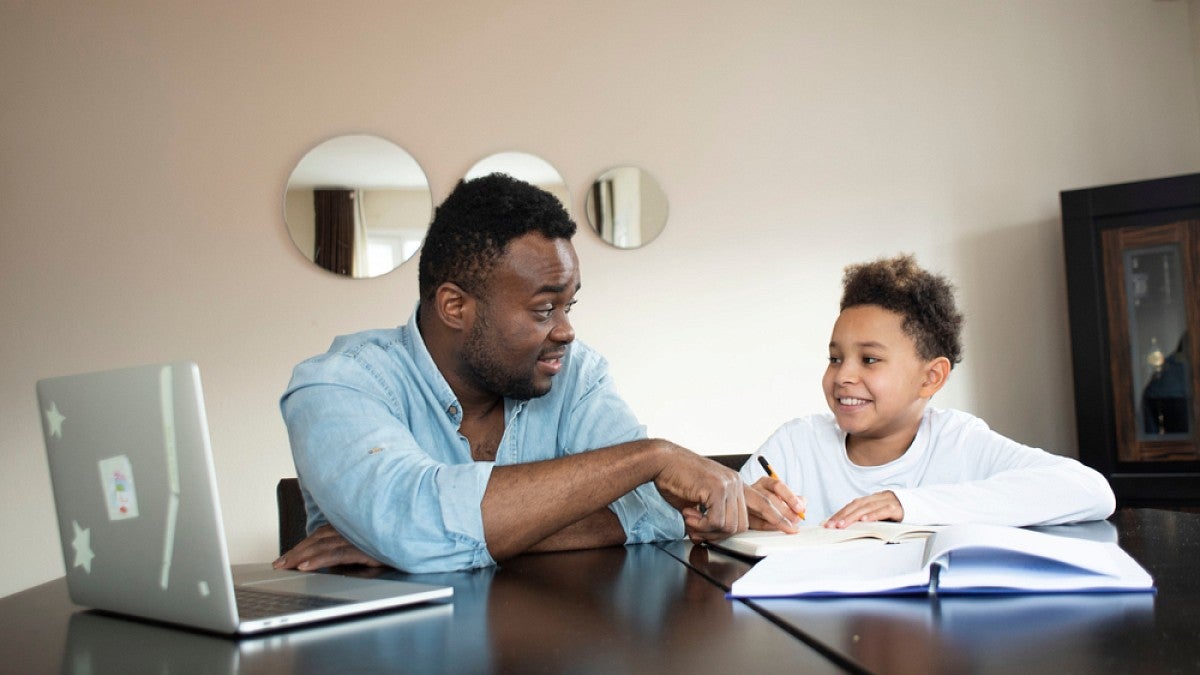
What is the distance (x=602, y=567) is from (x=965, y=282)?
3.04m

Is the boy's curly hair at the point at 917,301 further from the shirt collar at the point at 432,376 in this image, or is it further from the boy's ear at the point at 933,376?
the shirt collar at the point at 432,376

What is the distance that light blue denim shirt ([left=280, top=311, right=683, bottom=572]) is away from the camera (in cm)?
122

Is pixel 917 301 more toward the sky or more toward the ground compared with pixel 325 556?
more toward the sky

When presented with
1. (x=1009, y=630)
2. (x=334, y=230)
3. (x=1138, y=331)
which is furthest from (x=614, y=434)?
(x=1138, y=331)

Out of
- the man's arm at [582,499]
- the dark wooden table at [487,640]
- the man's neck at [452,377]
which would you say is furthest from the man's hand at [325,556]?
the man's neck at [452,377]

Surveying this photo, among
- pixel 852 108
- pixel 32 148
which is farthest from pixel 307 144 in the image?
pixel 852 108

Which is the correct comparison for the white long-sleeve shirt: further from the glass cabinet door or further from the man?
the glass cabinet door

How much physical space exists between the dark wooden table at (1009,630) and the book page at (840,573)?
13 mm

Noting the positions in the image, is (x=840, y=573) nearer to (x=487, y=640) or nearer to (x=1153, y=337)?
(x=487, y=640)

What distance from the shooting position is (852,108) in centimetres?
386

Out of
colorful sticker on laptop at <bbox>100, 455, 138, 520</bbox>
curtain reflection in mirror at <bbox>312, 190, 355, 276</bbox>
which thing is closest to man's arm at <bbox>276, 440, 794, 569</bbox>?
colorful sticker on laptop at <bbox>100, 455, 138, 520</bbox>

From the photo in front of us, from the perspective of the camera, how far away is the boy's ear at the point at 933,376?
202 centimetres

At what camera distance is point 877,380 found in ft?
6.41

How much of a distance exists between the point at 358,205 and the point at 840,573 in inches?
112
